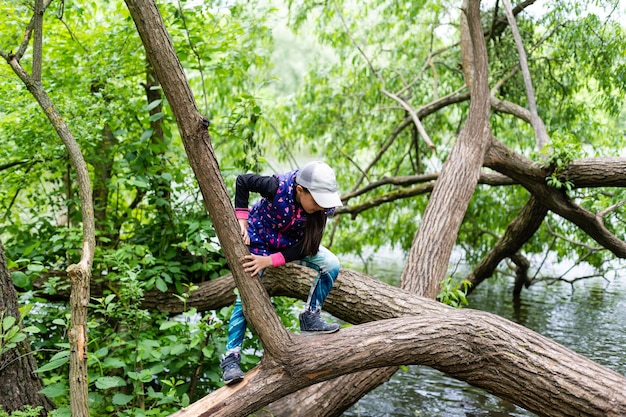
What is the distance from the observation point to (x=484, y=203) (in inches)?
320

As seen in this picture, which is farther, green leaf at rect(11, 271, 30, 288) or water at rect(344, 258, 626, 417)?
water at rect(344, 258, 626, 417)

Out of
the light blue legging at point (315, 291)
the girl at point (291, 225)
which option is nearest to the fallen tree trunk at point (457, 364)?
the girl at point (291, 225)

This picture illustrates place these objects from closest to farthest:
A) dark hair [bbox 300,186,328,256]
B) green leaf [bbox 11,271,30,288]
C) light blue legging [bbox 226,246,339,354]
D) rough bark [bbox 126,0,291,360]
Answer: rough bark [bbox 126,0,291,360]
dark hair [bbox 300,186,328,256]
light blue legging [bbox 226,246,339,354]
green leaf [bbox 11,271,30,288]

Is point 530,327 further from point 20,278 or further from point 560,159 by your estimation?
point 20,278

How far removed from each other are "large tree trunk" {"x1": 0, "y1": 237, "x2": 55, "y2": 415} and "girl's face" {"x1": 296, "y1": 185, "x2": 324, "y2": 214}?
67.2 inches

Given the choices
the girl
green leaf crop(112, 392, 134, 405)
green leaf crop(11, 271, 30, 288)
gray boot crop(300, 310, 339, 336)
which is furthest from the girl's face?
green leaf crop(11, 271, 30, 288)

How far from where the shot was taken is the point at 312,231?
10.3ft

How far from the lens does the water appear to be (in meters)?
5.34

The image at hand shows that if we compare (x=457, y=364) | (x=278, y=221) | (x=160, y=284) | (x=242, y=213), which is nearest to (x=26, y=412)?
(x=160, y=284)

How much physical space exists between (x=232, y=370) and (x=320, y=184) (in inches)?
40.4

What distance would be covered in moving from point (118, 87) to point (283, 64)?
12.7 meters

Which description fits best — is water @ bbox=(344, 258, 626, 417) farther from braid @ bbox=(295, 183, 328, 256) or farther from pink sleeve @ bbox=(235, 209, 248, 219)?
pink sleeve @ bbox=(235, 209, 248, 219)

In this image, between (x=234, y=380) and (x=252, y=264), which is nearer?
Result: (x=252, y=264)

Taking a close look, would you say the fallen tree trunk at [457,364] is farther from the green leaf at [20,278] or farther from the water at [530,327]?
the green leaf at [20,278]
